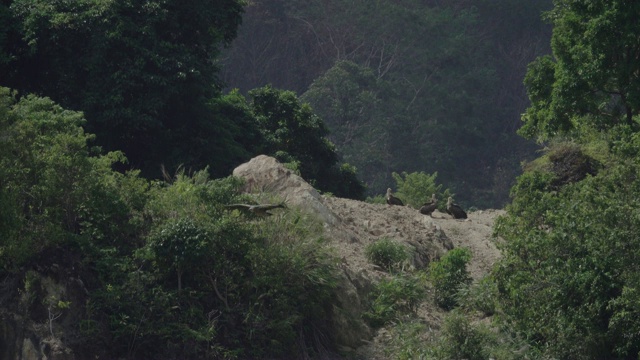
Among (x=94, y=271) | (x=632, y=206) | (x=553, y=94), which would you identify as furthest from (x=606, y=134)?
(x=94, y=271)

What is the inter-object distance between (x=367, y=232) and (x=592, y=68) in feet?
19.6

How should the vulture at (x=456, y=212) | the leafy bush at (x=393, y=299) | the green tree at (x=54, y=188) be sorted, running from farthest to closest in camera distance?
the vulture at (x=456, y=212) → the leafy bush at (x=393, y=299) → the green tree at (x=54, y=188)

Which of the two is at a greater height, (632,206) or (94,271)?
(632,206)

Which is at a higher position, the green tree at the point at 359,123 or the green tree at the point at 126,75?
the green tree at the point at 126,75

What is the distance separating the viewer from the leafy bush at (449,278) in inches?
935

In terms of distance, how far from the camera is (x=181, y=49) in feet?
99.3

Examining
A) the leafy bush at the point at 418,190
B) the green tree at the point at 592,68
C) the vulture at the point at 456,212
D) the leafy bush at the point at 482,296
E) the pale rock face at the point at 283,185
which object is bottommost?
the leafy bush at the point at 418,190

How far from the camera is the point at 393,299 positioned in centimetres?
2286

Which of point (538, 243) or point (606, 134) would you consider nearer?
point (538, 243)

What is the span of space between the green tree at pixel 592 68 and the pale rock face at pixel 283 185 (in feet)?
20.2

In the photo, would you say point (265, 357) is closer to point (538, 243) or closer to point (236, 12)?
point (538, 243)

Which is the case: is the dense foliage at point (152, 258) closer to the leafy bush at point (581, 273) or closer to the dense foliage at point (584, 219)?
the leafy bush at point (581, 273)

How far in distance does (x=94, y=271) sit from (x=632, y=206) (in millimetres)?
9026

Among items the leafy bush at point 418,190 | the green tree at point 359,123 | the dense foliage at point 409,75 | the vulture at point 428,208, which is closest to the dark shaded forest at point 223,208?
the leafy bush at point 418,190
